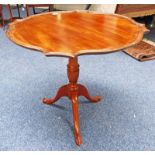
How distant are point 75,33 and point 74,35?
4cm

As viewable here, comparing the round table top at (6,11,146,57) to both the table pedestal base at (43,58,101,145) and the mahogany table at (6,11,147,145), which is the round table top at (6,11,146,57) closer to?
the mahogany table at (6,11,147,145)

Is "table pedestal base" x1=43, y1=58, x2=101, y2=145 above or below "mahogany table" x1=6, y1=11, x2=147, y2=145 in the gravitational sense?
below

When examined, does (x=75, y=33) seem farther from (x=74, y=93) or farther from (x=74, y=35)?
(x=74, y=93)

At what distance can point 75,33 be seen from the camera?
137 centimetres

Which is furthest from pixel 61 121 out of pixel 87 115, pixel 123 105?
pixel 123 105

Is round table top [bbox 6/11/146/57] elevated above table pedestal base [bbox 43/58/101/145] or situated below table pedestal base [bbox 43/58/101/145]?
above

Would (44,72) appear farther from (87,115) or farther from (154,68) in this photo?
(154,68)

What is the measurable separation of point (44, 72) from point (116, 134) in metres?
1.05

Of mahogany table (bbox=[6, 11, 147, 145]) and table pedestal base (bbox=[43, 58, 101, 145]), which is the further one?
table pedestal base (bbox=[43, 58, 101, 145])

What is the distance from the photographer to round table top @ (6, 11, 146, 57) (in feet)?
3.76

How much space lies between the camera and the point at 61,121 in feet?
5.42

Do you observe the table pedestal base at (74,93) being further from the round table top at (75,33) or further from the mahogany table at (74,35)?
the round table top at (75,33)

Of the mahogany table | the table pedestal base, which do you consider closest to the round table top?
the mahogany table

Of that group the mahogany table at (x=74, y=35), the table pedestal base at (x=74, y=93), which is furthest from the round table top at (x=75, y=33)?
the table pedestal base at (x=74, y=93)
